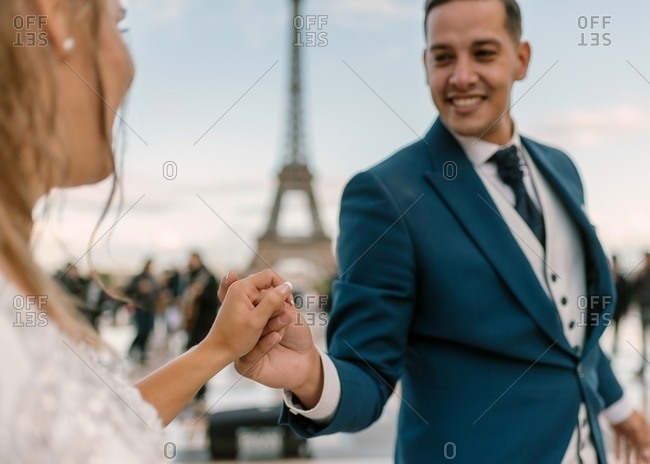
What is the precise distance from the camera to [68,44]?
621mm

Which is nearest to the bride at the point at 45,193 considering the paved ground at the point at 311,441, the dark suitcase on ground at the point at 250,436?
the paved ground at the point at 311,441

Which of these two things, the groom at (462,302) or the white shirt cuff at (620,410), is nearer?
the groom at (462,302)

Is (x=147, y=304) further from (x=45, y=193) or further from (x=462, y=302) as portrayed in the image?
(x=45, y=193)

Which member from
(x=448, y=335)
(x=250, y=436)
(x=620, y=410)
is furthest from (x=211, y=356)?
(x=250, y=436)

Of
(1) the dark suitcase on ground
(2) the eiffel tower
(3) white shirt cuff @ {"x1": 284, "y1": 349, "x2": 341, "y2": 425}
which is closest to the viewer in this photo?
(3) white shirt cuff @ {"x1": 284, "y1": 349, "x2": 341, "y2": 425}

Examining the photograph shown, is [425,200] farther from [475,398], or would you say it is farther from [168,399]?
[168,399]

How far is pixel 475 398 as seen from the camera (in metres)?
1.14

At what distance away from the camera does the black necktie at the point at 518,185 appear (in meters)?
1.25

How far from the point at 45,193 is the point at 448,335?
70 centimetres

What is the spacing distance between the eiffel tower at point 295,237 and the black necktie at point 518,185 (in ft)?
54.9

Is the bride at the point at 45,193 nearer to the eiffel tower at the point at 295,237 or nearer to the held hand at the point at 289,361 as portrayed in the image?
the held hand at the point at 289,361

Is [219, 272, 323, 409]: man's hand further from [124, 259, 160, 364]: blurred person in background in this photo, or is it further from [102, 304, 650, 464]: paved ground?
[124, 259, 160, 364]: blurred person in background

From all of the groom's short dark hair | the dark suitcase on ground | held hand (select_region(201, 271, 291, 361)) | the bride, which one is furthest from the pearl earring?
the dark suitcase on ground

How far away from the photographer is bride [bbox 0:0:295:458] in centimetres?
50
